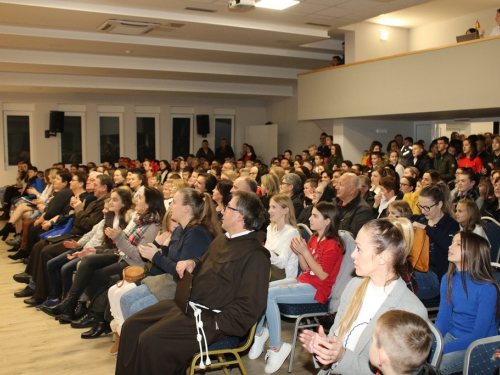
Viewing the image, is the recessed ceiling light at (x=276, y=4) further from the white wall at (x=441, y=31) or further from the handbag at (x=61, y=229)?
the white wall at (x=441, y=31)

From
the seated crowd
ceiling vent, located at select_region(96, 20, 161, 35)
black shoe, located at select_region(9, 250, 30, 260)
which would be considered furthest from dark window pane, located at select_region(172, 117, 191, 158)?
the seated crowd

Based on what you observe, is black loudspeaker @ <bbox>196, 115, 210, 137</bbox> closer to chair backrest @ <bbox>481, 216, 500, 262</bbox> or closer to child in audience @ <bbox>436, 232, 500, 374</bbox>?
chair backrest @ <bbox>481, 216, 500, 262</bbox>

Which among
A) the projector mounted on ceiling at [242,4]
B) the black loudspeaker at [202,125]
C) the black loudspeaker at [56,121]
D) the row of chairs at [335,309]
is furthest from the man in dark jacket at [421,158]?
the black loudspeaker at [56,121]

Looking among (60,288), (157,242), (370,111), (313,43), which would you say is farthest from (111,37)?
(157,242)

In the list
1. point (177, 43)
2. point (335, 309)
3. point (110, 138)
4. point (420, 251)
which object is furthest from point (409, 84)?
point (110, 138)

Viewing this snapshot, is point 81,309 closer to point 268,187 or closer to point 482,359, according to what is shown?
point 268,187

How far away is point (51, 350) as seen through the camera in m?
4.07

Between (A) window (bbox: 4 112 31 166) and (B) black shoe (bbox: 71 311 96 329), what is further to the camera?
(A) window (bbox: 4 112 31 166)

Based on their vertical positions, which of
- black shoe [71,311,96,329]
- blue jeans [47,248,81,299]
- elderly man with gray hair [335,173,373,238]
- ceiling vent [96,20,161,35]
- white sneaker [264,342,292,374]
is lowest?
black shoe [71,311,96,329]

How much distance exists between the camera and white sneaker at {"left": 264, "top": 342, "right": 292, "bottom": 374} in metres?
3.49

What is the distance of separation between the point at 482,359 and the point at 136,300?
7.28 ft

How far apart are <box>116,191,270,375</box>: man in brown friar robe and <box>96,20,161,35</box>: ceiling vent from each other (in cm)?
585

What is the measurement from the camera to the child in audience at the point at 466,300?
2535 mm

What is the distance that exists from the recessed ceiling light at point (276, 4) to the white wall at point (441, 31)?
15.7ft
